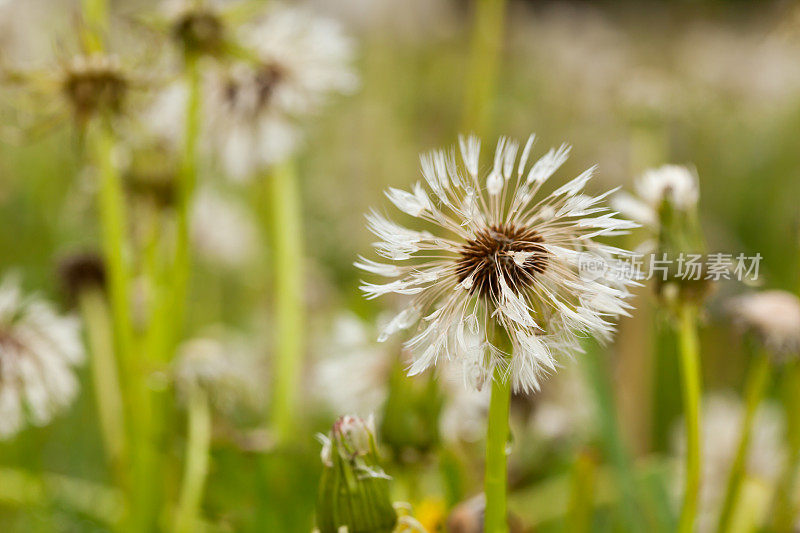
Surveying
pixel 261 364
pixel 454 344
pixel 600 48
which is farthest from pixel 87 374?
pixel 600 48

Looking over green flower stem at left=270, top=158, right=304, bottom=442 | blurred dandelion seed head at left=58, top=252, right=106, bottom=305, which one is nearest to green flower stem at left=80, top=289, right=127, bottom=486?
blurred dandelion seed head at left=58, top=252, right=106, bottom=305

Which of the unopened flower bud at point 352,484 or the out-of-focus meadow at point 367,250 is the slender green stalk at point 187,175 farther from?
the unopened flower bud at point 352,484

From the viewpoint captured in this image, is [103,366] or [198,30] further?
[103,366]

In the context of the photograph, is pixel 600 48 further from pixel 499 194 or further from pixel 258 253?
pixel 499 194

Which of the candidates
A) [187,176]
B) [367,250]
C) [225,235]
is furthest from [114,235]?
[367,250]

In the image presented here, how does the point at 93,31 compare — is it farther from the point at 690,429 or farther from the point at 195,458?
the point at 690,429

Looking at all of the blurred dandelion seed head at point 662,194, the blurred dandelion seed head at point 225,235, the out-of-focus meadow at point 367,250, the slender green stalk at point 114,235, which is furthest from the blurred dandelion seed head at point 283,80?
the blurred dandelion seed head at point 225,235
